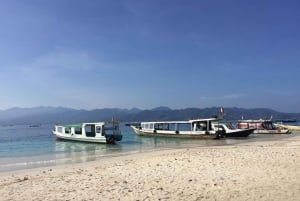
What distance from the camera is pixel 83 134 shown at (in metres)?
44.6

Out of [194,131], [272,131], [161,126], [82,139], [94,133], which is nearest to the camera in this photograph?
[94,133]

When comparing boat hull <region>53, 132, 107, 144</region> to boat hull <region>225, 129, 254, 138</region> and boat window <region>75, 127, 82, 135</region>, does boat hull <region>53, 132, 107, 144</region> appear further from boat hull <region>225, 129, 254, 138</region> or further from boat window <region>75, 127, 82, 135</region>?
boat hull <region>225, 129, 254, 138</region>

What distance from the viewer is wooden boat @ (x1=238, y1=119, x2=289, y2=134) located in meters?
53.7

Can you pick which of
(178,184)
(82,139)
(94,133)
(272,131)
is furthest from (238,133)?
(178,184)

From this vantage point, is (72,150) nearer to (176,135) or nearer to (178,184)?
(176,135)

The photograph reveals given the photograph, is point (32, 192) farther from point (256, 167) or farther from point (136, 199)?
point (256, 167)

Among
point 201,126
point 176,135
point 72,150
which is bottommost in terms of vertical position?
point 72,150

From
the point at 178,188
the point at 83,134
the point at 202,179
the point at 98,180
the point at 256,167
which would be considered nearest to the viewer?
the point at 178,188

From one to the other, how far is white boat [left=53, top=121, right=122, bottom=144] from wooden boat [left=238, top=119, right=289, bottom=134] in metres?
24.0

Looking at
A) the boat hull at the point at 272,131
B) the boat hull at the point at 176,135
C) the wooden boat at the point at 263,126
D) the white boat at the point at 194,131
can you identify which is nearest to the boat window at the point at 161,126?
the white boat at the point at 194,131

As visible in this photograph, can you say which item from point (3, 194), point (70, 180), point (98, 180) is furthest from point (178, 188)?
point (3, 194)

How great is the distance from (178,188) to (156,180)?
1.65 meters

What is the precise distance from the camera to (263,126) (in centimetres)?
5688

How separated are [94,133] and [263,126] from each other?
91.7 feet
